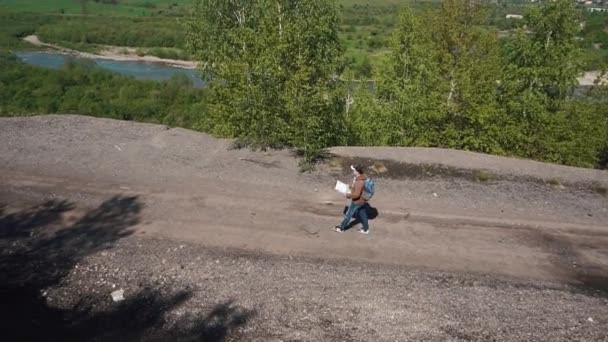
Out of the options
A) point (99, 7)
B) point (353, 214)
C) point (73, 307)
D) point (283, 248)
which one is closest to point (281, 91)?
point (353, 214)

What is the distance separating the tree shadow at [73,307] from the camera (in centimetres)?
817

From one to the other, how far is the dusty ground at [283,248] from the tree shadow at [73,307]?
0.11ft

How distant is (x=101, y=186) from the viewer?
13383 millimetres

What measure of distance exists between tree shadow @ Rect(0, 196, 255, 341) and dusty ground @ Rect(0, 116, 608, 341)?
3cm

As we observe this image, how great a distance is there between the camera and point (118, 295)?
29.7ft

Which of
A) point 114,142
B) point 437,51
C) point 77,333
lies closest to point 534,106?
point 437,51

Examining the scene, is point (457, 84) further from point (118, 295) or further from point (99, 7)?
point (99, 7)

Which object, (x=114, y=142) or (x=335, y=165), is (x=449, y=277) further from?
(x=114, y=142)

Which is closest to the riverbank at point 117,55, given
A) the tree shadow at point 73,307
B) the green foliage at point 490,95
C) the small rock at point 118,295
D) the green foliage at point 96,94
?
the green foliage at point 96,94

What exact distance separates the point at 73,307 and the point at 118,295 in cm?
74

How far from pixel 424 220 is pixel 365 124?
10.1 m

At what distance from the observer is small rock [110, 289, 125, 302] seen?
8.98m

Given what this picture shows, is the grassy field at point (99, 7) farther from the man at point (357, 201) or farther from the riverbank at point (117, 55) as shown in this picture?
the man at point (357, 201)

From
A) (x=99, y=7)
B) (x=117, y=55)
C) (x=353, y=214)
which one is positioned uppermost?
(x=99, y=7)
